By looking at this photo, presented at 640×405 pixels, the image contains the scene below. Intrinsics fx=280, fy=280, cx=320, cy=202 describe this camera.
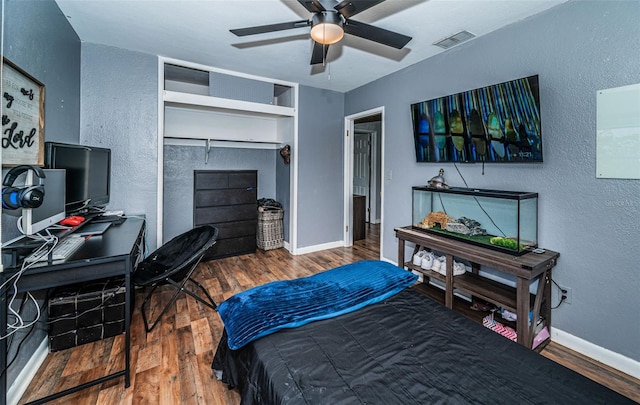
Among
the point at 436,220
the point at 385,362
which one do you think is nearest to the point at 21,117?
the point at 385,362

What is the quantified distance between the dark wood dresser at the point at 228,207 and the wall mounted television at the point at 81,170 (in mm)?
1256

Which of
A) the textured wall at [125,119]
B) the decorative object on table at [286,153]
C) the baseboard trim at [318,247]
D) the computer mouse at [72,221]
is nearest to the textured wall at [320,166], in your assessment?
the baseboard trim at [318,247]

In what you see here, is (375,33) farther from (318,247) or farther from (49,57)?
(318,247)

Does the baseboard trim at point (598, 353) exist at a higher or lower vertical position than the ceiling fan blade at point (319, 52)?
lower

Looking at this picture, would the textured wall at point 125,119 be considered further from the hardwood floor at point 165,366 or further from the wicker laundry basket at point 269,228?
the wicker laundry basket at point 269,228

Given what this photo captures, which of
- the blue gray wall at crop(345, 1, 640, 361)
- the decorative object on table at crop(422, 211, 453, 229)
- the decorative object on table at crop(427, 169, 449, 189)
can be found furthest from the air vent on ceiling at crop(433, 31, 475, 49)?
the decorative object on table at crop(422, 211, 453, 229)

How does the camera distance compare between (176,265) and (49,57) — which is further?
(176,265)

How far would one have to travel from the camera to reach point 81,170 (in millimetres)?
2225

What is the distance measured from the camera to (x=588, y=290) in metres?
2.04

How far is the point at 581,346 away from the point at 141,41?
471 centimetres

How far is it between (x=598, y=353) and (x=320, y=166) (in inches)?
141

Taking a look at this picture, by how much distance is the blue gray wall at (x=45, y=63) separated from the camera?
5.26 ft

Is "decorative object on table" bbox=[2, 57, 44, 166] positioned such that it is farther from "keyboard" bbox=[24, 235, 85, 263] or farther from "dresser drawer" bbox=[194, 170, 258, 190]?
"dresser drawer" bbox=[194, 170, 258, 190]

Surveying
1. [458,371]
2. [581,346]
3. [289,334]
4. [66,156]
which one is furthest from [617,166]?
[66,156]
